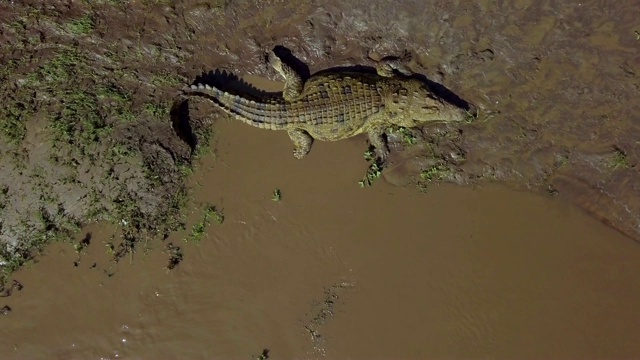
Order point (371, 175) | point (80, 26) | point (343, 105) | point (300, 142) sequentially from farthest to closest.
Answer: point (371, 175) → point (300, 142) → point (80, 26) → point (343, 105)

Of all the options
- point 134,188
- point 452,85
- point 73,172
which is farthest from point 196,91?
point 452,85

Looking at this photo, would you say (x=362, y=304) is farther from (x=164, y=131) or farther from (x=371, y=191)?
(x=164, y=131)

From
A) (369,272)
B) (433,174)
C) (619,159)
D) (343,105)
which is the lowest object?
(369,272)

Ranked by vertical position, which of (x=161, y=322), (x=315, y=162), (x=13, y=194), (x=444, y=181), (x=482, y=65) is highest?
(x=482, y=65)

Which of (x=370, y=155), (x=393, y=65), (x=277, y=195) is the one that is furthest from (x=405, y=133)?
(x=277, y=195)

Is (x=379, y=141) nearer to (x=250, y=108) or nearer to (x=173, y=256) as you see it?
(x=250, y=108)

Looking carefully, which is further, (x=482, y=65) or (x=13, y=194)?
→ (x=482, y=65)

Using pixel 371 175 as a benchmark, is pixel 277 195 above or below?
below

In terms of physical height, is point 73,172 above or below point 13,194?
above
